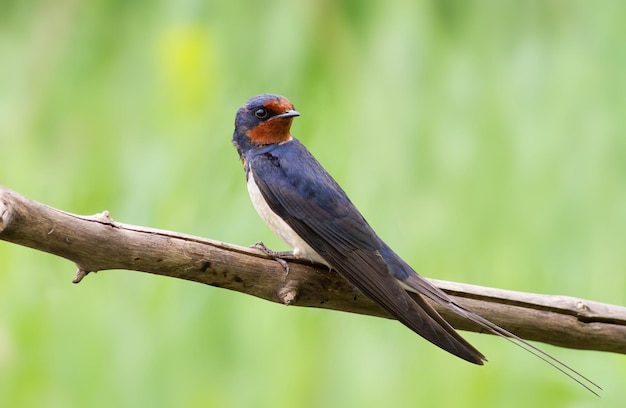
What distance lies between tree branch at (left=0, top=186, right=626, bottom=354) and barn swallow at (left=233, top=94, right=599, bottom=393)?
60mm

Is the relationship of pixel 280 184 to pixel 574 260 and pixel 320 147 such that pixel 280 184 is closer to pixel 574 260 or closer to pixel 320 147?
pixel 320 147

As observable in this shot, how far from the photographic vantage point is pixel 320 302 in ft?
6.00

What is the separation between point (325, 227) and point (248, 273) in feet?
0.88

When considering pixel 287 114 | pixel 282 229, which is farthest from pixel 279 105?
pixel 282 229

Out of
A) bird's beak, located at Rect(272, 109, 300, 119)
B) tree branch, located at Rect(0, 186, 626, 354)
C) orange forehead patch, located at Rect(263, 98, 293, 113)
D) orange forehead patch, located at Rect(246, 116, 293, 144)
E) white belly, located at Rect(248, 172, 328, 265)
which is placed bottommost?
tree branch, located at Rect(0, 186, 626, 354)

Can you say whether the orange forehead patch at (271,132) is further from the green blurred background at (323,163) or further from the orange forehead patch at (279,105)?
the green blurred background at (323,163)

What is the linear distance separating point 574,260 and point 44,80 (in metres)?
1.75

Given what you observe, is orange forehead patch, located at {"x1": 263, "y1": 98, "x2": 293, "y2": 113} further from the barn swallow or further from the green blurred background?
the green blurred background

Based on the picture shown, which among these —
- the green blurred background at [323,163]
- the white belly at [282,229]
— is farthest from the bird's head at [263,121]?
the green blurred background at [323,163]

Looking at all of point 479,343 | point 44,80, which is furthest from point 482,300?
point 44,80

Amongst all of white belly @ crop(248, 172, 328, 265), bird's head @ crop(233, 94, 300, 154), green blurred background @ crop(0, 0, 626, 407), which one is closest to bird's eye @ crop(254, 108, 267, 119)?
bird's head @ crop(233, 94, 300, 154)

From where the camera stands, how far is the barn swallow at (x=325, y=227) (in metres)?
1.70

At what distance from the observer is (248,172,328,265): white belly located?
190cm

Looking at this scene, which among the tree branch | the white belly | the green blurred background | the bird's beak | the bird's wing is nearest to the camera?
the tree branch
